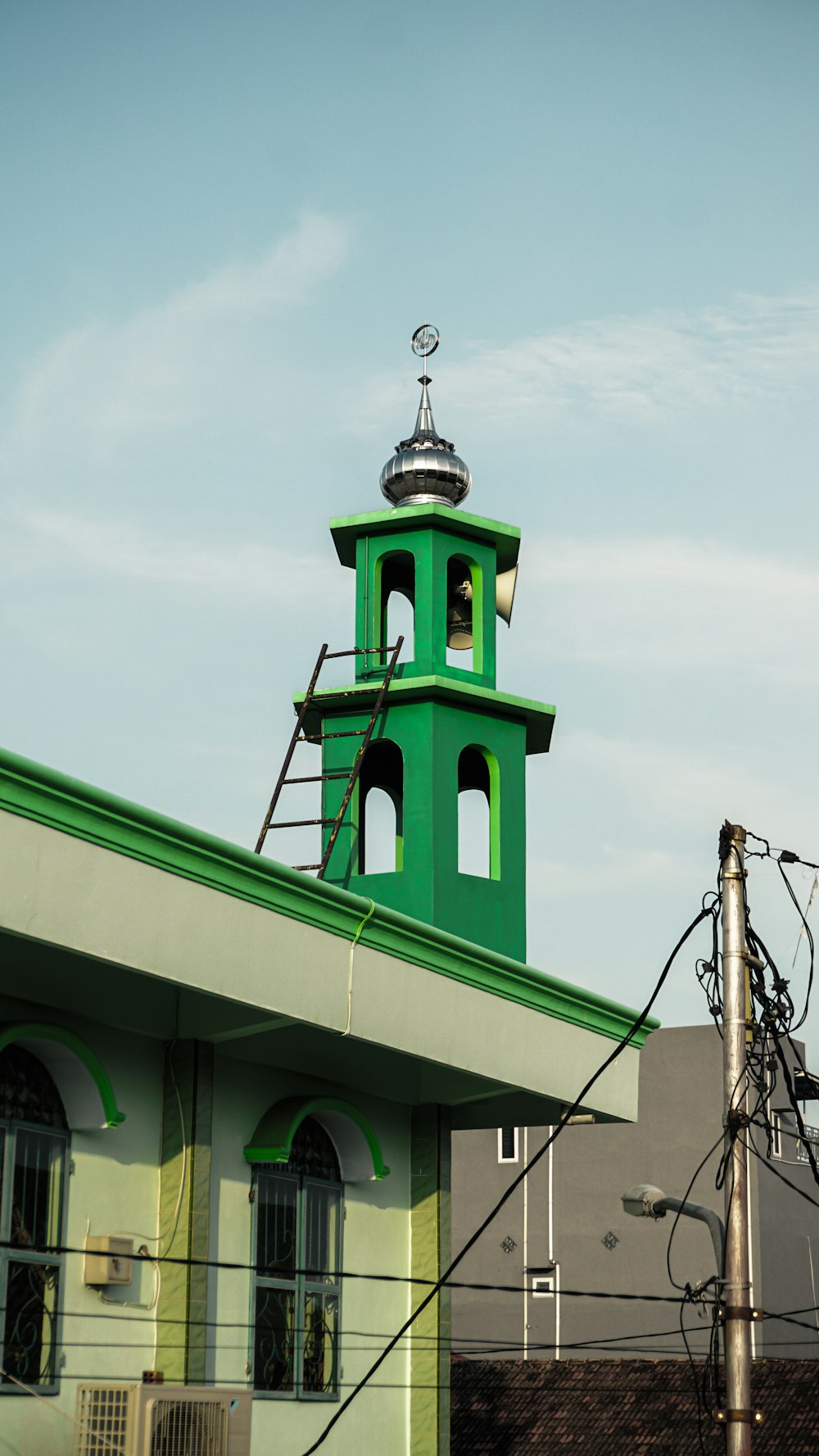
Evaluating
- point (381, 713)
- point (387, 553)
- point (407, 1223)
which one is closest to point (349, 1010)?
point (407, 1223)

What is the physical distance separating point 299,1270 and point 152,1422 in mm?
2143

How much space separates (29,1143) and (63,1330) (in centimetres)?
119

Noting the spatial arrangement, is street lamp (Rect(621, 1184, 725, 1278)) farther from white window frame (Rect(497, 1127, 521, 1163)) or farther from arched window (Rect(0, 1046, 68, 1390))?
white window frame (Rect(497, 1127, 521, 1163))

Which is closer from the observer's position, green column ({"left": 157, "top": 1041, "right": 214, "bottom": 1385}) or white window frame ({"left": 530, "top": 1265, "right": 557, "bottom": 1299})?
green column ({"left": 157, "top": 1041, "right": 214, "bottom": 1385})

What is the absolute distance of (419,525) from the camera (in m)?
18.9

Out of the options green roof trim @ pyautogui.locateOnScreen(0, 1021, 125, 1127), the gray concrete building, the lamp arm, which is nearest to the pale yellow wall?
green roof trim @ pyautogui.locateOnScreen(0, 1021, 125, 1127)

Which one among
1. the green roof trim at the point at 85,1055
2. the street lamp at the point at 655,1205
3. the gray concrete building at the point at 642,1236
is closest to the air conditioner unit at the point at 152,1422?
the green roof trim at the point at 85,1055

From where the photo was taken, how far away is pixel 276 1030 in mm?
13117

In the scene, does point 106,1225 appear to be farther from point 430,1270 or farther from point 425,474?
point 425,474

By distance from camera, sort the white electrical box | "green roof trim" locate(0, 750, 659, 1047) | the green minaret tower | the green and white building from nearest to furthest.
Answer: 1. "green roof trim" locate(0, 750, 659, 1047)
2. the green and white building
3. the white electrical box
4. the green minaret tower

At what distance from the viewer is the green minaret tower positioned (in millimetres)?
17688

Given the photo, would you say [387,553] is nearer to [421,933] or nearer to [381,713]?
[381,713]

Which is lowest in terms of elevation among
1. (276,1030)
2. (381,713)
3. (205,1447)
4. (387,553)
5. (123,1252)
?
(205,1447)

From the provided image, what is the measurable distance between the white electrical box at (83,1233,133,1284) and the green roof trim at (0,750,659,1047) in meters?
2.39
